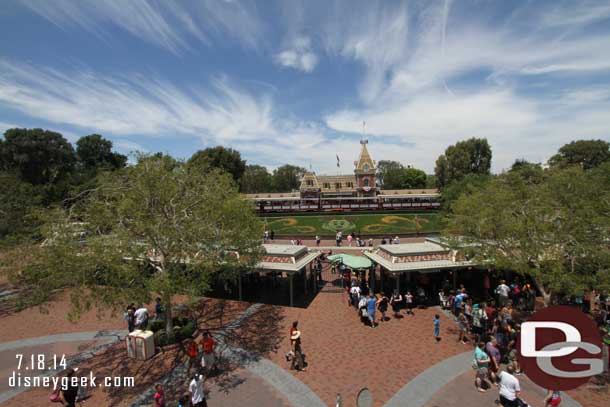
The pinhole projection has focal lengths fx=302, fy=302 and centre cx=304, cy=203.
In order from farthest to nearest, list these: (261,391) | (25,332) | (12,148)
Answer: (12,148)
(25,332)
(261,391)

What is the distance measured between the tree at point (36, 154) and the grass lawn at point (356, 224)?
44.0 metres

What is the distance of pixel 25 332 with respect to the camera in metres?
14.5

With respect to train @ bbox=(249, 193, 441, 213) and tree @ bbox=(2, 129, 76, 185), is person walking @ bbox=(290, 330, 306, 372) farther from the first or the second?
tree @ bbox=(2, 129, 76, 185)

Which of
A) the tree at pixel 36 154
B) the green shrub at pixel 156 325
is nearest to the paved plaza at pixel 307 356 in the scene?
the green shrub at pixel 156 325

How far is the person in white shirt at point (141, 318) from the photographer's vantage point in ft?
42.0

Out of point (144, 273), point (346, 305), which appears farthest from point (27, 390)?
point (346, 305)

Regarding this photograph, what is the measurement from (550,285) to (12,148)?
73370 millimetres

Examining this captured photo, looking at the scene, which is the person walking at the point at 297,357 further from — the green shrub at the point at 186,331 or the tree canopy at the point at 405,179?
the tree canopy at the point at 405,179

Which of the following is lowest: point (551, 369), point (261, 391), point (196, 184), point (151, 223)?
point (261, 391)

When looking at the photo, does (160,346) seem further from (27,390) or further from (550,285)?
(550,285)

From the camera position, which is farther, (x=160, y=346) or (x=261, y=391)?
(x=160, y=346)

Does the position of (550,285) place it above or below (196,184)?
below

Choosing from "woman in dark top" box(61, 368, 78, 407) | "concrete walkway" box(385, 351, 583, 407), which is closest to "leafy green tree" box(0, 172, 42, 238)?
"woman in dark top" box(61, 368, 78, 407)

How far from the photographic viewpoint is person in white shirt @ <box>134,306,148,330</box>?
1281 cm
